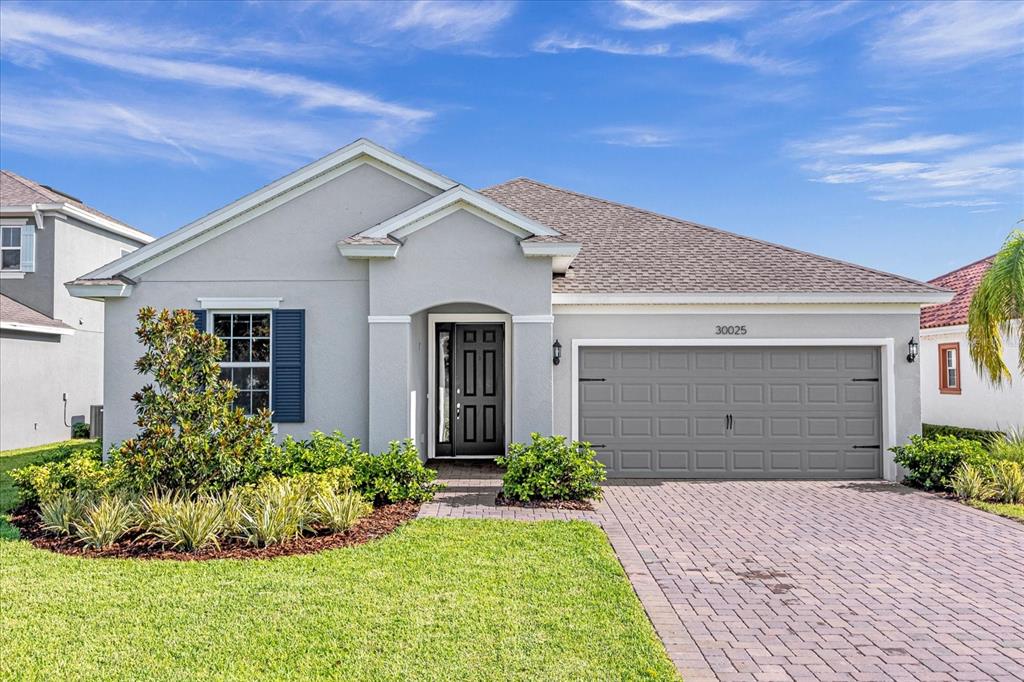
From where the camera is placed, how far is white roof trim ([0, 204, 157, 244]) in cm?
1797

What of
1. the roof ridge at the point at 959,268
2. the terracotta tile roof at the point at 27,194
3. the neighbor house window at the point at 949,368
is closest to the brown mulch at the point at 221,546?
the terracotta tile roof at the point at 27,194

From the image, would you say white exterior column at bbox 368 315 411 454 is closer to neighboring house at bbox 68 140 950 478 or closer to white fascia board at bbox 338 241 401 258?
neighboring house at bbox 68 140 950 478

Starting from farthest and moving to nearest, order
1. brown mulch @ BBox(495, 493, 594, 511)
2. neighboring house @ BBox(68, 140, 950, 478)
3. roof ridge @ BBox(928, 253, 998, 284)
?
roof ridge @ BBox(928, 253, 998, 284), neighboring house @ BBox(68, 140, 950, 478), brown mulch @ BBox(495, 493, 594, 511)

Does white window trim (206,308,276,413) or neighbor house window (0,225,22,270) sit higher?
neighbor house window (0,225,22,270)

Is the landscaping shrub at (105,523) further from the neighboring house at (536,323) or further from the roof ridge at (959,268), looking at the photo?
the roof ridge at (959,268)

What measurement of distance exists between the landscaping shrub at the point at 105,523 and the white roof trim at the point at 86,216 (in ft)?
44.0

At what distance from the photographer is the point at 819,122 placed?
15.5 meters

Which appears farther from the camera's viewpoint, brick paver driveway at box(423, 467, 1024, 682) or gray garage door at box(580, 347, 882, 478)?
gray garage door at box(580, 347, 882, 478)

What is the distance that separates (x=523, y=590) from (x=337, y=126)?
15.5 metres

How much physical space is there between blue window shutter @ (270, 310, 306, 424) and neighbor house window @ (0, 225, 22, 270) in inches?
493

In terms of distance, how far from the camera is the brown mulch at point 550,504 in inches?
365

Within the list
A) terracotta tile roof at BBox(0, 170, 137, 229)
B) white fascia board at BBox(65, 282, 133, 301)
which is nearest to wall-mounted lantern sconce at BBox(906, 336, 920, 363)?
white fascia board at BBox(65, 282, 133, 301)

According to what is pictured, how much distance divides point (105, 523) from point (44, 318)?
536 inches

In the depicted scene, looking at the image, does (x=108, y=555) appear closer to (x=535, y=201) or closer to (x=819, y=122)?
(x=535, y=201)
